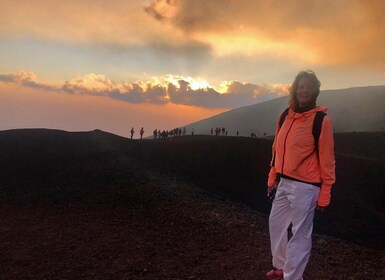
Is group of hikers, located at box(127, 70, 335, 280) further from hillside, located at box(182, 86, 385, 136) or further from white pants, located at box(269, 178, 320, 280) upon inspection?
hillside, located at box(182, 86, 385, 136)

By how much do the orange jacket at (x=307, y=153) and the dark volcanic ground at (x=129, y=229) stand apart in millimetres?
3234

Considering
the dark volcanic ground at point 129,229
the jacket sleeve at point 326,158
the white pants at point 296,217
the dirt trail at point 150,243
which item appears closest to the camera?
the jacket sleeve at point 326,158

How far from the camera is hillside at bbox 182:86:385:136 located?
435ft

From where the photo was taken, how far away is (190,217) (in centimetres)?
1339

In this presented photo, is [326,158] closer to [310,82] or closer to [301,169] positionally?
[301,169]

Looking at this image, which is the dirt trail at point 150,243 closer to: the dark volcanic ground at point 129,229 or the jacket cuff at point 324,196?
the dark volcanic ground at point 129,229

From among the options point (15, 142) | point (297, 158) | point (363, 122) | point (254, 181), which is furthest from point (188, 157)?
point (363, 122)

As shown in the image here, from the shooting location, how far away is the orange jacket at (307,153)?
19.2 feet

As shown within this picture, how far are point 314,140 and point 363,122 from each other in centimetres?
13797

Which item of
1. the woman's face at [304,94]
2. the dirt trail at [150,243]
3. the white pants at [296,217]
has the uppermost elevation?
the woman's face at [304,94]

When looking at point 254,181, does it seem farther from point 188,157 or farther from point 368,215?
point 368,215

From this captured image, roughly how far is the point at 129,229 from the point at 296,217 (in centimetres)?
798

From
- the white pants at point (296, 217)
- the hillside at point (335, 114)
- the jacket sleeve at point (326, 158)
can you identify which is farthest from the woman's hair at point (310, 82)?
the hillside at point (335, 114)

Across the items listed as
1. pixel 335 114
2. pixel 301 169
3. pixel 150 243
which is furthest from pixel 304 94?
pixel 335 114
